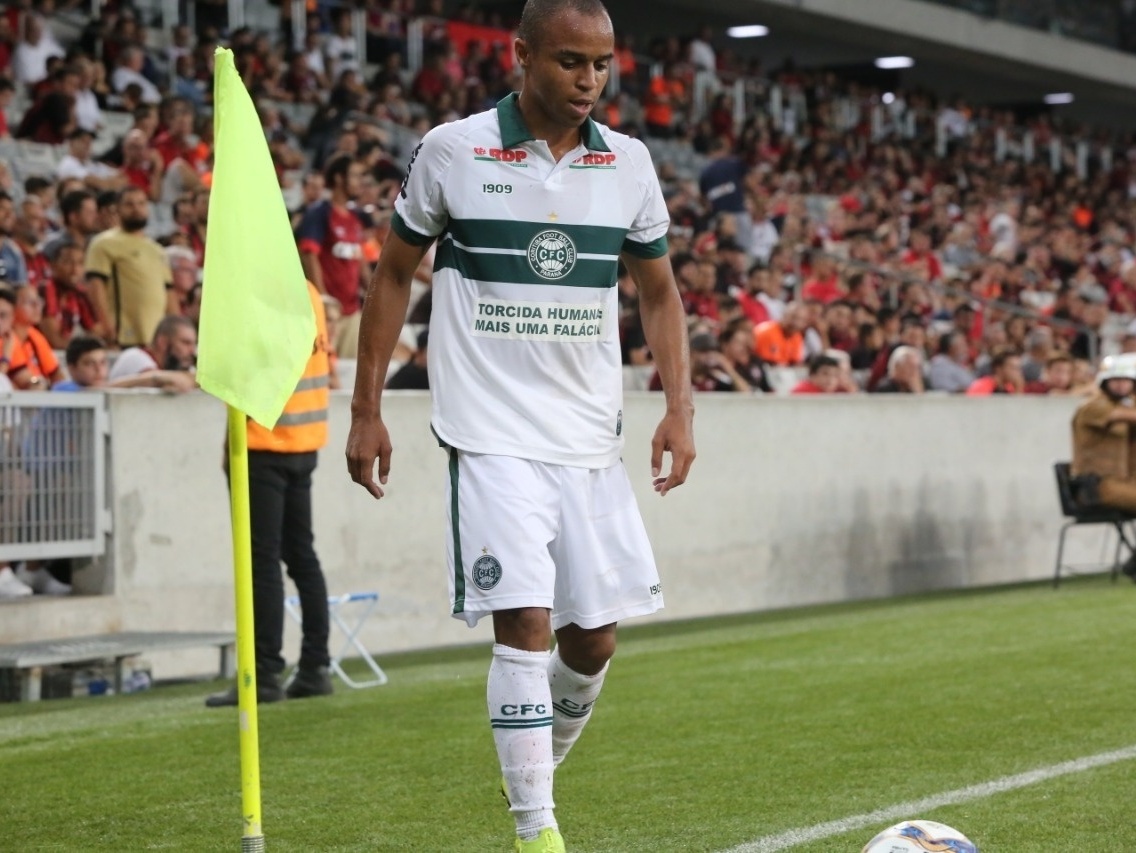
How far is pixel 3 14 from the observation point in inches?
661

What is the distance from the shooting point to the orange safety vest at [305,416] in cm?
895

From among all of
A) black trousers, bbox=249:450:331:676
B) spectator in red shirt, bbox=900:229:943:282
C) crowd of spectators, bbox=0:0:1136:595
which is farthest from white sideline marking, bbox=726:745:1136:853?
spectator in red shirt, bbox=900:229:943:282

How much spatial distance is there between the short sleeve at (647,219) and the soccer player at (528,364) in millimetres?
46

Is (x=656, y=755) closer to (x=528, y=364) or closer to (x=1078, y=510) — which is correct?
(x=528, y=364)

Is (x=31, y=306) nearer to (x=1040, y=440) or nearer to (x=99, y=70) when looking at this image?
(x=99, y=70)

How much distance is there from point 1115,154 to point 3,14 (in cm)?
2619

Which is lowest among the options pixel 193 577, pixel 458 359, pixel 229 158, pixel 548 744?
pixel 193 577

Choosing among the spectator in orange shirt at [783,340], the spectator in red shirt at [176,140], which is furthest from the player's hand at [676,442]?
the spectator in orange shirt at [783,340]

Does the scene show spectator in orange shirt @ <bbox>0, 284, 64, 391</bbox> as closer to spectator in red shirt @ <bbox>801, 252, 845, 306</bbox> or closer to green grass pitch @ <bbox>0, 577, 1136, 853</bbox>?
green grass pitch @ <bbox>0, 577, 1136, 853</bbox>

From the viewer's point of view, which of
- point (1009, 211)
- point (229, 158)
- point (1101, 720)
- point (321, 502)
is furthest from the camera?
point (1009, 211)

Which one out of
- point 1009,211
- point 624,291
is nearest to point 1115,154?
point 1009,211

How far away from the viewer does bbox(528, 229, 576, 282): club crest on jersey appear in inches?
184

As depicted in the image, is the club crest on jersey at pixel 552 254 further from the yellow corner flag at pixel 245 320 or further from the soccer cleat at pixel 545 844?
the soccer cleat at pixel 545 844

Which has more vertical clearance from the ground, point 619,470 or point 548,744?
point 619,470
